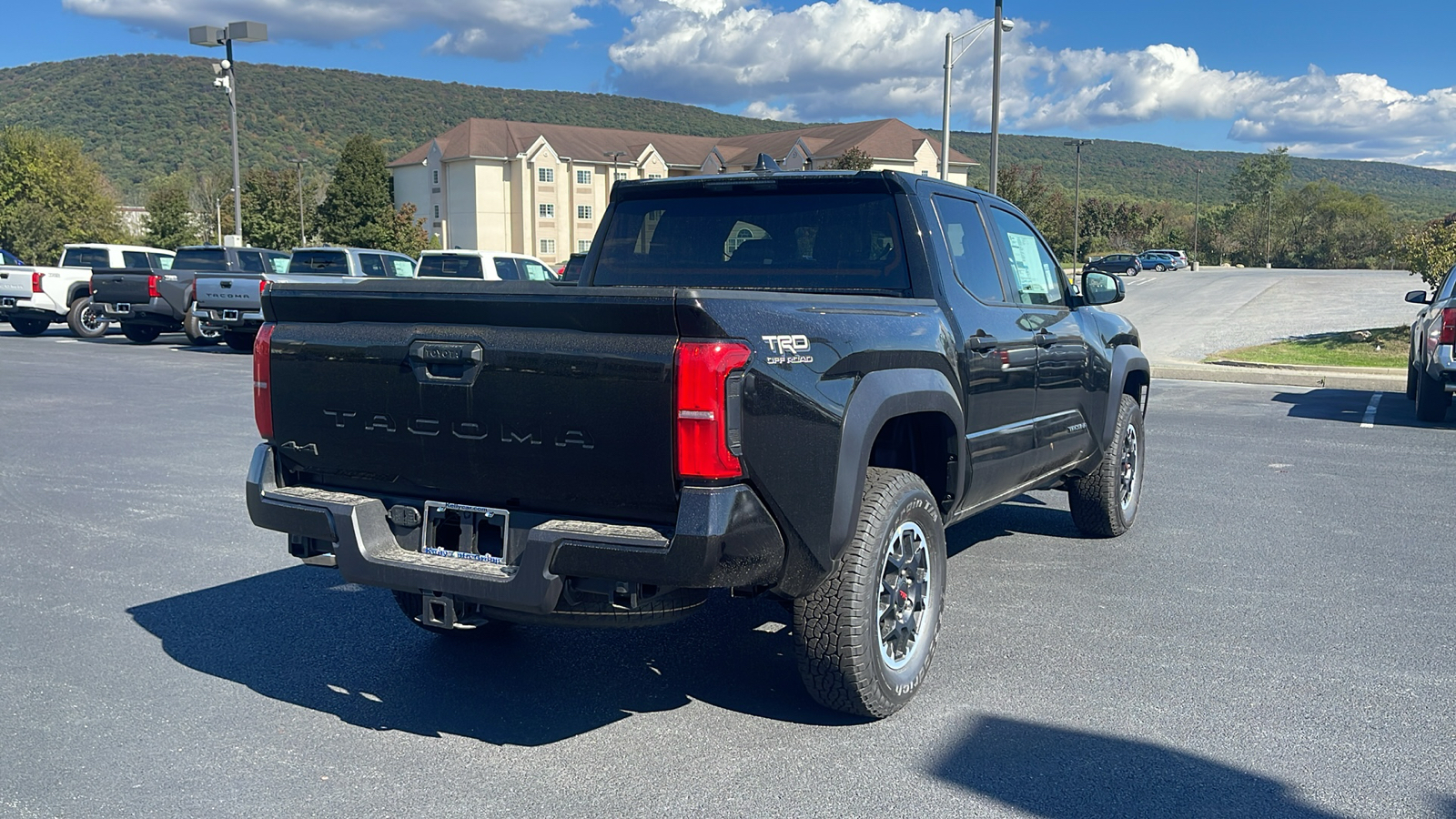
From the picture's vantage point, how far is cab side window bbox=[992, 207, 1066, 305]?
18.9 feet

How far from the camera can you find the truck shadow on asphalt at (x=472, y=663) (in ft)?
14.0

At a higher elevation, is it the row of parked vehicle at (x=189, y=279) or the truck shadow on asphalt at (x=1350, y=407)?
the row of parked vehicle at (x=189, y=279)

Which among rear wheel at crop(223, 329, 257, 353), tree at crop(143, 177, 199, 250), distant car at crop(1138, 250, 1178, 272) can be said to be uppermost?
tree at crop(143, 177, 199, 250)

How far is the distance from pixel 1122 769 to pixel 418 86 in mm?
149426

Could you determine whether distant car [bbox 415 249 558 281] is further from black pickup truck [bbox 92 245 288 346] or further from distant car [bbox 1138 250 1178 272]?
distant car [bbox 1138 250 1178 272]

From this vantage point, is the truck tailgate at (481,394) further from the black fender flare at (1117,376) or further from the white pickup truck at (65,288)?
the white pickup truck at (65,288)

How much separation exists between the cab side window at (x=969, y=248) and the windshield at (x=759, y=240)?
0.34 meters

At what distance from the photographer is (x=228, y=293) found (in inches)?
743

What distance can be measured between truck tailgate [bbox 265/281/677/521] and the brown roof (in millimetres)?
70493

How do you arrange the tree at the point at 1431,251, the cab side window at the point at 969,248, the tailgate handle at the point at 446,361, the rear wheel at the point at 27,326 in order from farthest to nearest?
the rear wheel at the point at 27,326
the tree at the point at 1431,251
the cab side window at the point at 969,248
the tailgate handle at the point at 446,361

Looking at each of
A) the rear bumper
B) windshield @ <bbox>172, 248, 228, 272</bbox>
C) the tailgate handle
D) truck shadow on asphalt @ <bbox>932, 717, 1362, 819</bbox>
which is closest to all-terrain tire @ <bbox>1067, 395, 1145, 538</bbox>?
truck shadow on asphalt @ <bbox>932, 717, 1362, 819</bbox>

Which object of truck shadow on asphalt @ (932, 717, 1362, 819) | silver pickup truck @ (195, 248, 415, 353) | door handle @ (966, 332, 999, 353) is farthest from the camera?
silver pickup truck @ (195, 248, 415, 353)

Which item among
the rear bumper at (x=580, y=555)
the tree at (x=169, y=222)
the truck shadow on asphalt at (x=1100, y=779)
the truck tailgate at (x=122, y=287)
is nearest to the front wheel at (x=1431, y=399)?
the truck shadow on asphalt at (x=1100, y=779)

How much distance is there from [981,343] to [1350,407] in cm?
1087
